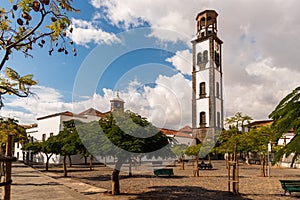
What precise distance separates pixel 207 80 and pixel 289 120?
48.3 meters

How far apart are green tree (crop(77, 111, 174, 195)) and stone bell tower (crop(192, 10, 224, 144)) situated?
35444 mm

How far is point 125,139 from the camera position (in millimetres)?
12391

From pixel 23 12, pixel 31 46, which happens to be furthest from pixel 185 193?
pixel 23 12

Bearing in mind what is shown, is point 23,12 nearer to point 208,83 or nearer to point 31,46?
point 31,46

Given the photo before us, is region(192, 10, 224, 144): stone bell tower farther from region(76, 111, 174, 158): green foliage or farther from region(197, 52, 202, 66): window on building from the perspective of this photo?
region(76, 111, 174, 158): green foliage

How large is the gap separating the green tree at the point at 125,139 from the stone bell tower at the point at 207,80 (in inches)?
1395

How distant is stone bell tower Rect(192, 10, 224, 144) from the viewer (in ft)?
163

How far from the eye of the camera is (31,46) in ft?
19.6

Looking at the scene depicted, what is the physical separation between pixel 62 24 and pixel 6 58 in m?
1.24

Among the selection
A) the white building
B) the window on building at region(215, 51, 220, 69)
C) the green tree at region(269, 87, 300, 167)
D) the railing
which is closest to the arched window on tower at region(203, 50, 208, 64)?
the window on building at region(215, 51, 220, 69)

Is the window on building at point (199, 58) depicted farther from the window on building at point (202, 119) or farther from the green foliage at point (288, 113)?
the green foliage at point (288, 113)

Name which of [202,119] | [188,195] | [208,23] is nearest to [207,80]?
[202,119]

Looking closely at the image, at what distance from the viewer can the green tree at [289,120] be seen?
10.3 feet

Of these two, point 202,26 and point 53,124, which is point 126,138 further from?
point 202,26
